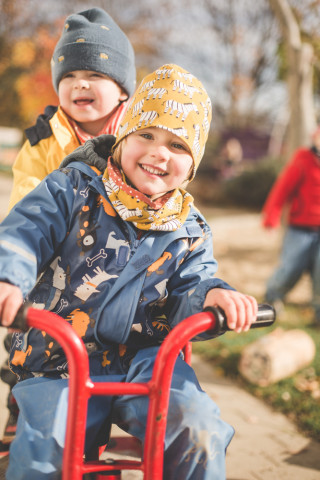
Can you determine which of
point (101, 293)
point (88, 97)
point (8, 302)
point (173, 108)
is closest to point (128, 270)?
point (101, 293)

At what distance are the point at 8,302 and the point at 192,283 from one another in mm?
705

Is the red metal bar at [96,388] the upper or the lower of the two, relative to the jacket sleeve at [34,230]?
lower

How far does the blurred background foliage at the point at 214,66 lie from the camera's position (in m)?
13.7

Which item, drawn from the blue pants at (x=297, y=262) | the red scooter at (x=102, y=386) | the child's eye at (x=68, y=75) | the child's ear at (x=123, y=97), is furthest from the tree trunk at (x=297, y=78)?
the red scooter at (x=102, y=386)

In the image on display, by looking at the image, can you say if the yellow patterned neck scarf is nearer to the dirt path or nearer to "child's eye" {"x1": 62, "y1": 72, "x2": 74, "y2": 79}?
"child's eye" {"x1": 62, "y1": 72, "x2": 74, "y2": 79}

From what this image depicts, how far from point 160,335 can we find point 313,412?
1.86 metres

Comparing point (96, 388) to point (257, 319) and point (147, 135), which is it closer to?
point (257, 319)

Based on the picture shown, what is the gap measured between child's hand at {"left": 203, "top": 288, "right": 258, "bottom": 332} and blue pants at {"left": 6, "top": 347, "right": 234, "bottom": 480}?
26 centimetres

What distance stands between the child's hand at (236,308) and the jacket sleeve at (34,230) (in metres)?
0.61

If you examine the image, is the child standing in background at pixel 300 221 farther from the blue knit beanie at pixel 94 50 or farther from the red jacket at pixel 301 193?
the blue knit beanie at pixel 94 50

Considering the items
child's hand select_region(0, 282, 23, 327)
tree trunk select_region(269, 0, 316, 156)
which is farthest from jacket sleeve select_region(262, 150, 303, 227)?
child's hand select_region(0, 282, 23, 327)

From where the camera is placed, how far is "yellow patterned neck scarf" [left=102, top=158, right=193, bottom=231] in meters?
1.72

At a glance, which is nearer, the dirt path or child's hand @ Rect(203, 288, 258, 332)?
child's hand @ Rect(203, 288, 258, 332)

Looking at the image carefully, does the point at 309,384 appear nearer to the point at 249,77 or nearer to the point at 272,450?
the point at 272,450
